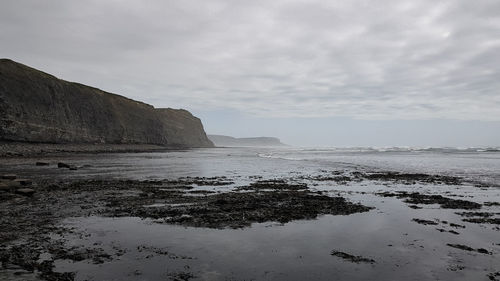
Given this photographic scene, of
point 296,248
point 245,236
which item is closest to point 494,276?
point 296,248

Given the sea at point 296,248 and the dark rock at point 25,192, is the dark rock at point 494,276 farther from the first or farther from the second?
the dark rock at point 25,192

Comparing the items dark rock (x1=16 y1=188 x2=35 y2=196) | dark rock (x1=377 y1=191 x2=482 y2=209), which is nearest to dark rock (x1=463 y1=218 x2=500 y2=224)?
dark rock (x1=377 y1=191 x2=482 y2=209)

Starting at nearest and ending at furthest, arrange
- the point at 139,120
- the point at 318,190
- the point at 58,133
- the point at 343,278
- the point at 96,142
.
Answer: the point at 343,278
the point at 318,190
the point at 58,133
the point at 96,142
the point at 139,120

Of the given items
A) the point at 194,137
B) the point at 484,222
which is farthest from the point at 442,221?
the point at 194,137

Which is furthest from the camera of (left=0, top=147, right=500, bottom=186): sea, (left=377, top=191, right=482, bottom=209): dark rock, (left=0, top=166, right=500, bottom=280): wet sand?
(left=0, top=147, right=500, bottom=186): sea

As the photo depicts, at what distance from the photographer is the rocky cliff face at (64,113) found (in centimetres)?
5185

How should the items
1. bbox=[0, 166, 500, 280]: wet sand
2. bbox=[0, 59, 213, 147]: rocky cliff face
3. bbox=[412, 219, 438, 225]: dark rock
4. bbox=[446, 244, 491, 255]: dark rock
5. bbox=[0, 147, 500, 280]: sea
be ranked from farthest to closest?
bbox=[0, 59, 213, 147]: rocky cliff face < bbox=[412, 219, 438, 225]: dark rock < bbox=[446, 244, 491, 255]: dark rock < bbox=[0, 166, 500, 280]: wet sand < bbox=[0, 147, 500, 280]: sea

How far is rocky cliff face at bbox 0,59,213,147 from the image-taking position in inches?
2041

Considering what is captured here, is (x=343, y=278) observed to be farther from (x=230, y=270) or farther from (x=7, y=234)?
(x=7, y=234)

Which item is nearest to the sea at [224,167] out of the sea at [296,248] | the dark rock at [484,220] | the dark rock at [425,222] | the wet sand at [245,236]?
the wet sand at [245,236]

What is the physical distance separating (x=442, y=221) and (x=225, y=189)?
1052cm

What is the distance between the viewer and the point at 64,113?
214 feet

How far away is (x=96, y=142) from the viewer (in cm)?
7444

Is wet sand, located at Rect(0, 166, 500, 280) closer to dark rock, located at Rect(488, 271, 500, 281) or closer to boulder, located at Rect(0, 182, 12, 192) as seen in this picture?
dark rock, located at Rect(488, 271, 500, 281)
